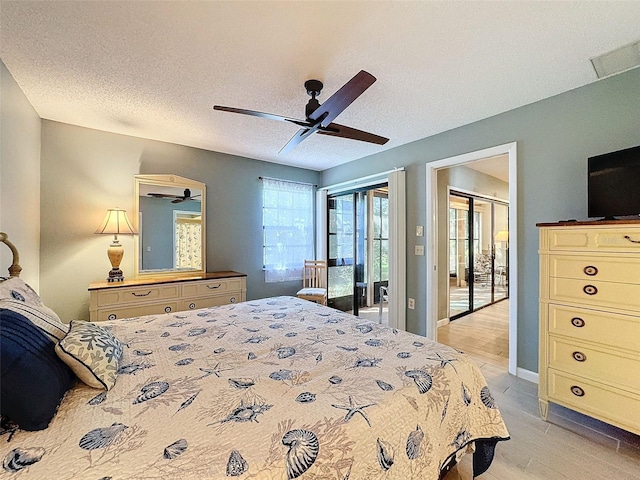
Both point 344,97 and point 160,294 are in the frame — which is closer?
point 344,97

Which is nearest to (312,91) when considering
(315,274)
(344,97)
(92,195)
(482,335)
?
(344,97)

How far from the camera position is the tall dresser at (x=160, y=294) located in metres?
2.73

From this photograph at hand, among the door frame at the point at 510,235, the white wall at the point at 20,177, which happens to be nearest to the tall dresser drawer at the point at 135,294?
the white wall at the point at 20,177

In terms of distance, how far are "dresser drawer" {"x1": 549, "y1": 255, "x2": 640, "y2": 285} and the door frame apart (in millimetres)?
699

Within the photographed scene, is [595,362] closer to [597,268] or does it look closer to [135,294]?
[597,268]

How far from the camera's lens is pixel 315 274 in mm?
4480

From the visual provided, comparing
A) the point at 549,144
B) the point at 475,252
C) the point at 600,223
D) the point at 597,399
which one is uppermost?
the point at 549,144

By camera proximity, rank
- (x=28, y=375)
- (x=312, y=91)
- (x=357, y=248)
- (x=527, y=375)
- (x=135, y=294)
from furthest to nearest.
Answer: (x=357, y=248)
(x=135, y=294)
(x=527, y=375)
(x=312, y=91)
(x=28, y=375)

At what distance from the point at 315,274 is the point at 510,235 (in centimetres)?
267

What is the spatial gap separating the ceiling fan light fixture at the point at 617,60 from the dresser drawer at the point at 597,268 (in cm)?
130

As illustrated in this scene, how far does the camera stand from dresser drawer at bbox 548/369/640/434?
162 cm

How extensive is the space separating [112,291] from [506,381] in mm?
3763

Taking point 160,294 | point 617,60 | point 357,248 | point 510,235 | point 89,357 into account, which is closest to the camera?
point 89,357

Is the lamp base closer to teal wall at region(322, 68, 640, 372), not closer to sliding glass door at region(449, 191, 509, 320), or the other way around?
teal wall at region(322, 68, 640, 372)
